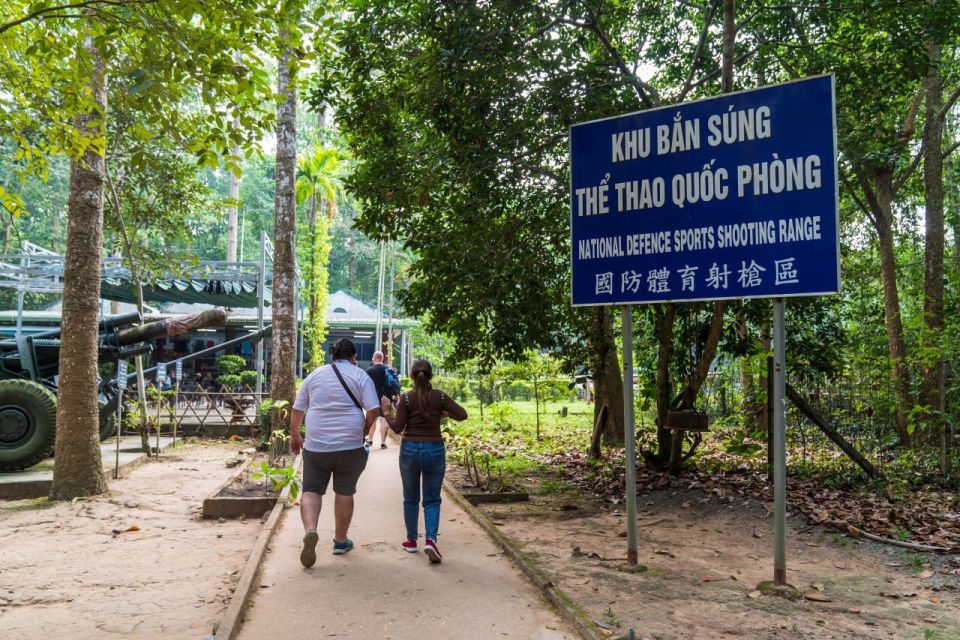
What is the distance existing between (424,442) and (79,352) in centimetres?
585

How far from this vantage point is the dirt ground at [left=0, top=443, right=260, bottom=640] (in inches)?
199

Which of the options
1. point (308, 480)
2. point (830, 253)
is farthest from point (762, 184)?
point (308, 480)

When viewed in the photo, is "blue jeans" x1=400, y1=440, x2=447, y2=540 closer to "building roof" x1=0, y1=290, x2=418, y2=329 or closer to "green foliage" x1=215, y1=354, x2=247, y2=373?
"green foliage" x1=215, y1=354, x2=247, y2=373

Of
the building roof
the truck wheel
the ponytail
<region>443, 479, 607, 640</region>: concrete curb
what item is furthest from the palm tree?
the ponytail

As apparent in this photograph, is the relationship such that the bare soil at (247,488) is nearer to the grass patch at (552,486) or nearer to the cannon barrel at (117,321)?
the grass patch at (552,486)

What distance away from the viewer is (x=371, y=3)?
8.75 meters

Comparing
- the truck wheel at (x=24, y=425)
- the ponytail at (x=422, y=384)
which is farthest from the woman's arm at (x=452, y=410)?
the truck wheel at (x=24, y=425)

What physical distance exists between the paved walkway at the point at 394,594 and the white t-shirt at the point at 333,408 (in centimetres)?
99

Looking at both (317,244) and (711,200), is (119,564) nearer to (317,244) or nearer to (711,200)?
(711,200)

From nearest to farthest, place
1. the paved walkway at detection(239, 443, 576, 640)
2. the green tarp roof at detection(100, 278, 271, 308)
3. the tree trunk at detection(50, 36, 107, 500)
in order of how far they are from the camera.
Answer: the paved walkway at detection(239, 443, 576, 640) → the tree trunk at detection(50, 36, 107, 500) → the green tarp roof at detection(100, 278, 271, 308)

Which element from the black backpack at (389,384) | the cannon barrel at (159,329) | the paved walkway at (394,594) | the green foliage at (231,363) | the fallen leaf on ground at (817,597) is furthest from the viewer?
the green foliage at (231,363)

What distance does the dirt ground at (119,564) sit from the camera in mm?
5062

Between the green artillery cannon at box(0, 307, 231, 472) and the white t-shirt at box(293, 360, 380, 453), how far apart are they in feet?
22.5

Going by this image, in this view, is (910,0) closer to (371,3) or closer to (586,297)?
(586,297)
